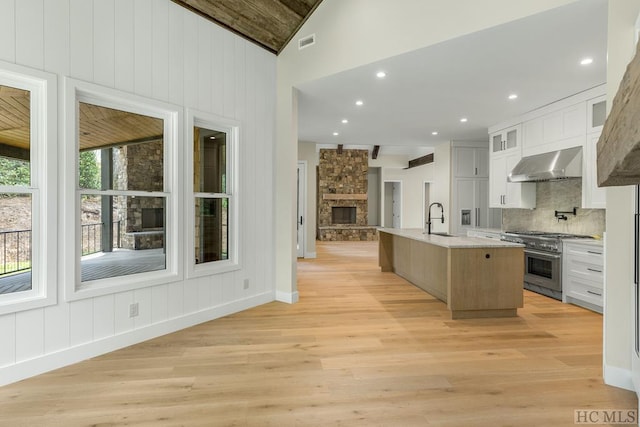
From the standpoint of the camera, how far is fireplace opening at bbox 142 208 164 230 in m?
3.21

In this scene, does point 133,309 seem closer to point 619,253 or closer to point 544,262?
point 619,253

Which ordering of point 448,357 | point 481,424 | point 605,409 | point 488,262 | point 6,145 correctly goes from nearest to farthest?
1. point 481,424
2. point 605,409
3. point 6,145
4. point 448,357
5. point 488,262

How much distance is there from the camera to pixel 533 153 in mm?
5281

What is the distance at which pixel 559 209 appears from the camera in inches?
204

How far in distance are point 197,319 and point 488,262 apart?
10.2ft

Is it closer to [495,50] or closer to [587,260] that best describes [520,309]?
[587,260]

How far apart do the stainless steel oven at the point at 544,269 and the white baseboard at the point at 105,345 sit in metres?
3.98

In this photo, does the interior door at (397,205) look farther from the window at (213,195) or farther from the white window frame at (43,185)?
the white window frame at (43,185)

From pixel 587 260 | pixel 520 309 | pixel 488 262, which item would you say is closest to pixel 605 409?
pixel 488 262

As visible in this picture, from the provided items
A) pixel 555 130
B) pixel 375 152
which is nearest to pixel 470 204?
pixel 555 130

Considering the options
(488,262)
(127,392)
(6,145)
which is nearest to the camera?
(127,392)

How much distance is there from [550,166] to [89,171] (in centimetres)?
534

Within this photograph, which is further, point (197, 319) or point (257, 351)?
point (197, 319)

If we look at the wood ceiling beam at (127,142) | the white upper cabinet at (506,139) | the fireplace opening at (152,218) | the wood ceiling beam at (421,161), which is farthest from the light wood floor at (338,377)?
the wood ceiling beam at (421,161)
